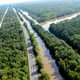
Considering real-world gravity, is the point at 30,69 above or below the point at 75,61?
below

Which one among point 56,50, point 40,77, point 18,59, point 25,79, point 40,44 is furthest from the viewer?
point 40,44

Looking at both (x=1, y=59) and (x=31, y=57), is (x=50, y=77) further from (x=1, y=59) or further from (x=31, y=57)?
(x=31, y=57)

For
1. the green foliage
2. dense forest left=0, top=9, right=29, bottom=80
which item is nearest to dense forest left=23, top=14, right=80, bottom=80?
the green foliage

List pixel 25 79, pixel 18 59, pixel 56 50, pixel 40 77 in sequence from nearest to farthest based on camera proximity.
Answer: pixel 25 79
pixel 40 77
pixel 18 59
pixel 56 50

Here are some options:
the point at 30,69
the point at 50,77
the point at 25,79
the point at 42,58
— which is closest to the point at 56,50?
the point at 42,58

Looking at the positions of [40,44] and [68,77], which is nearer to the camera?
[68,77]

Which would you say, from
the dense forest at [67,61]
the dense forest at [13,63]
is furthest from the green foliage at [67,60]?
the dense forest at [13,63]

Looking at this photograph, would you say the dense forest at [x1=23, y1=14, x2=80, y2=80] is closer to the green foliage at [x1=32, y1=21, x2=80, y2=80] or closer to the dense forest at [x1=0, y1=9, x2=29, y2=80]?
the green foliage at [x1=32, y1=21, x2=80, y2=80]

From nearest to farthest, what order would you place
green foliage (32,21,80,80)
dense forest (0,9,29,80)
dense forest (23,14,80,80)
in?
dense forest (23,14,80,80), green foliage (32,21,80,80), dense forest (0,9,29,80)

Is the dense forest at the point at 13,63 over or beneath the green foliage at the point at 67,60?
beneath

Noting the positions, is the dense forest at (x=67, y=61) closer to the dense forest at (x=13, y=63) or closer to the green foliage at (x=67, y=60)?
the green foliage at (x=67, y=60)

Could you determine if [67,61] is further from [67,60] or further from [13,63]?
[13,63]
